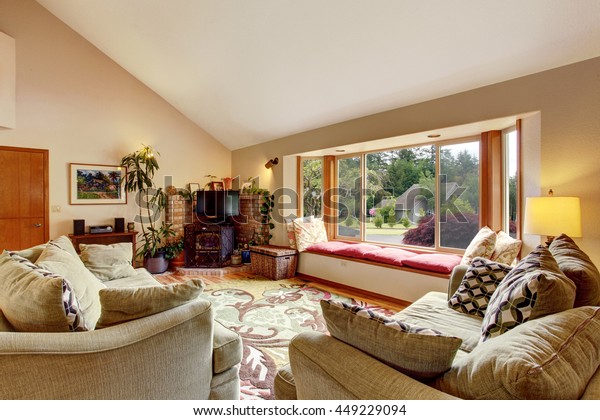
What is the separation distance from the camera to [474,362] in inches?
35.0

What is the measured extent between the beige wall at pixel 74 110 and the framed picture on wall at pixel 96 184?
3.6 inches

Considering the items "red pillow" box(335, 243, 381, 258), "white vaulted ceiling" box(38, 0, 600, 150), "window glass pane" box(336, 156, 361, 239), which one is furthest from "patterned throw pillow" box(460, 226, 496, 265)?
"window glass pane" box(336, 156, 361, 239)

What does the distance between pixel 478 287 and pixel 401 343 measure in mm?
1424

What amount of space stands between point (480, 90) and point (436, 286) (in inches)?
80.3

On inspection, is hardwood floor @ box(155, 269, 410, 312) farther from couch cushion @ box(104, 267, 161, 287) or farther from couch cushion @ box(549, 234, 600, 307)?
couch cushion @ box(549, 234, 600, 307)

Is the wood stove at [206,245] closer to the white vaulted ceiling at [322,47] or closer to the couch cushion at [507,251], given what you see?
the white vaulted ceiling at [322,47]

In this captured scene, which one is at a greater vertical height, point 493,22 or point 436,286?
point 493,22

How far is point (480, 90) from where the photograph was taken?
2898mm

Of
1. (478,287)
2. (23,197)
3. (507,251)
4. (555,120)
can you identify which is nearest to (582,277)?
(478,287)

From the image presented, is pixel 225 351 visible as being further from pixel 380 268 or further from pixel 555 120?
pixel 555 120

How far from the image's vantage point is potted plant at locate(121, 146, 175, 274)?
199 inches

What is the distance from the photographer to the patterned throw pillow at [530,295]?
3.53ft
